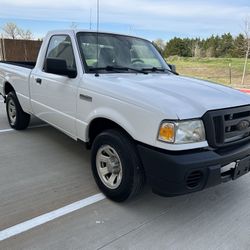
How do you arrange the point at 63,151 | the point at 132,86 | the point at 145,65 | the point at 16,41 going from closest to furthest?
1. the point at 132,86
2. the point at 145,65
3. the point at 63,151
4. the point at 16,41

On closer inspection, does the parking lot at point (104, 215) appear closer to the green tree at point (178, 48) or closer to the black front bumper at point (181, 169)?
the black front bumper at point (181, 169)

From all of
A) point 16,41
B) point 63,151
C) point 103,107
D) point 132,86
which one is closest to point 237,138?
point 132,86

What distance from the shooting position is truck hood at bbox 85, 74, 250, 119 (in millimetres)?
2732

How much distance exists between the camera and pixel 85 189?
3609 mm

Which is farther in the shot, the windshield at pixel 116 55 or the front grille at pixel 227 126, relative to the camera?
the windshield at pixel 116 55

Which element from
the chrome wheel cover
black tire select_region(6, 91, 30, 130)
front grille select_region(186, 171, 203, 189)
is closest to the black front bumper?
front grille select_region(186, 171, 203, 189)

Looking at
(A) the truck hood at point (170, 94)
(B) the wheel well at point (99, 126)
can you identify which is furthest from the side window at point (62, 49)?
(B) the wheel well at point (99, 126)

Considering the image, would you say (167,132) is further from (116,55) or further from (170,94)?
(116,55)

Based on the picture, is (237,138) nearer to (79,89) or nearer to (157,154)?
(157,154)

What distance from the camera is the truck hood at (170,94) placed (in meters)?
2.73

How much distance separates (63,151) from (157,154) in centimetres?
252

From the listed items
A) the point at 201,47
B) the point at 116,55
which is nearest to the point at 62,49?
the point at 116,55

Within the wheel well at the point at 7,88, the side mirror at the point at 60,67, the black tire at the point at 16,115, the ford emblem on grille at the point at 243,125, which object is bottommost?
the black tire at the point at 16,115

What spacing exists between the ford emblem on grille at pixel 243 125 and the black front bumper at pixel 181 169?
1.16 feet
